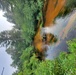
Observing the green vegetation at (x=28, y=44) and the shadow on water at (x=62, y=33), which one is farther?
the shadow on water at (x=62, y=33)

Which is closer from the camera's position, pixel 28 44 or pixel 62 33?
pixel 62 33

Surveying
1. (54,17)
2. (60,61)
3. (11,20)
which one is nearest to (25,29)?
(54,17)

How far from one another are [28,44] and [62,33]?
2.95m

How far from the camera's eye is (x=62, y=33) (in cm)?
766

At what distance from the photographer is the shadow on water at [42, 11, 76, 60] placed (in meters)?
7.12

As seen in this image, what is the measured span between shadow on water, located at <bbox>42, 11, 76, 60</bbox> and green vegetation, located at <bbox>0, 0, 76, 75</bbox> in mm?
454

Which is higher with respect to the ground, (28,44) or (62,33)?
(28,44)

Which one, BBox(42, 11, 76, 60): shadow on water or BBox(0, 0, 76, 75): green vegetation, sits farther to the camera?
BBox(42, 11, 76, 60): shadow on water

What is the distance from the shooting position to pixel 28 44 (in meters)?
10.3

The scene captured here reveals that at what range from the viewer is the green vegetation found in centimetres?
528

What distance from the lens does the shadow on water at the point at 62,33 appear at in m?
7.12

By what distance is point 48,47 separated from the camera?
28.0 feet

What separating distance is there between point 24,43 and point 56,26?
107 inches

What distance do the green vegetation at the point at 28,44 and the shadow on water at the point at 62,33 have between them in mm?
454
